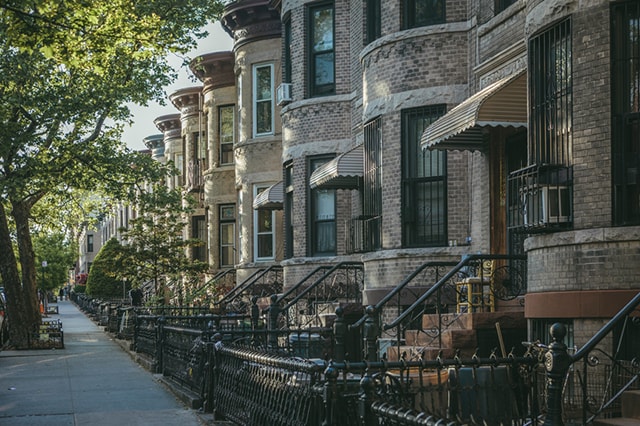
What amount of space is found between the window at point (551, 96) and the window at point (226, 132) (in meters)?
24.3

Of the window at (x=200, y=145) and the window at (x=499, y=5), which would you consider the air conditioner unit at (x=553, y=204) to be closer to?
the window at (x=499, y=5)

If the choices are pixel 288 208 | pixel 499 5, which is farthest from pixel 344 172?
pixel 288 208

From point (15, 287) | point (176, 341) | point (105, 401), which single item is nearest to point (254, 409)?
point (105, 401)

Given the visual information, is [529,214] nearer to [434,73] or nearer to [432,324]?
[432,324]

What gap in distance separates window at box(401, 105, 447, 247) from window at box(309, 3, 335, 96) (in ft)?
18.5

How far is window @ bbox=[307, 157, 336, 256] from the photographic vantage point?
23125mm

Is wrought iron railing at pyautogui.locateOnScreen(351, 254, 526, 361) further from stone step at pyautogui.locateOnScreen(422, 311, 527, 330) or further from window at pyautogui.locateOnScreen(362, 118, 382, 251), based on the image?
window at pyautogui.locateOnScreen(362, 118, 382, 251)

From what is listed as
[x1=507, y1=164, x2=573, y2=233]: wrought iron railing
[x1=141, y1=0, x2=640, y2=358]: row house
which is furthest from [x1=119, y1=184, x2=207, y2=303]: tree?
[x1=507, y1=164, x2=573, y2=233]: wrought iron railing

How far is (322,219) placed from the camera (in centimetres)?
2338

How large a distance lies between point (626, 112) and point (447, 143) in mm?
5329

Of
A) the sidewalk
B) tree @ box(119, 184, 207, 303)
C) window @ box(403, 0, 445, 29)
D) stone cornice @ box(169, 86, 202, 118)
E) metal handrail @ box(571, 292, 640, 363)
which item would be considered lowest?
the sidewalk

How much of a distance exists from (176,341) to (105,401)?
1920 mm

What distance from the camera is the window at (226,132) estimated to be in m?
36.6

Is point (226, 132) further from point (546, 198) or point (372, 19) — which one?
point (546, 198)
